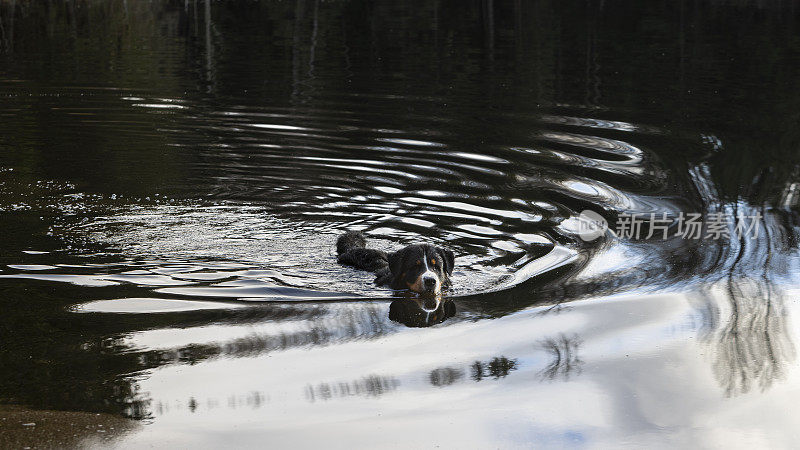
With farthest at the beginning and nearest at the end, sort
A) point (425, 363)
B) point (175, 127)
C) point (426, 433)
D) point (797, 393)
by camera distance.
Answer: point (175, 127)
point (425, 363)
point (797, 393)
point (426, 433)

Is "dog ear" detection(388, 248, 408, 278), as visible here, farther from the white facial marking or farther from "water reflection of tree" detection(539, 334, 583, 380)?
"water reflection of tree" detection(539, 334, 583, 380)

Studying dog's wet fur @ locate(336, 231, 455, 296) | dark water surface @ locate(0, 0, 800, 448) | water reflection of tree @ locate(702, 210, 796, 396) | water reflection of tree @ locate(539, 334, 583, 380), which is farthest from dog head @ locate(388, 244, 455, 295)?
water reflection of tree @ locate(702, 210, 796, 396)

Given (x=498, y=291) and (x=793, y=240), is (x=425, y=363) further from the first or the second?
(x=793, y=240)

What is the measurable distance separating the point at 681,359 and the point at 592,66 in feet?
65.7

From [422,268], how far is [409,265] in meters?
0.20

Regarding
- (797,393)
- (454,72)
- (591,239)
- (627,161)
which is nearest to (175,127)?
(627,161)

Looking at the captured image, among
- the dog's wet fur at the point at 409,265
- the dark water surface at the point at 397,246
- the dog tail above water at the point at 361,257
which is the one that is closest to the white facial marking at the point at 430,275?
the dog's wet fur at the point at 409,265

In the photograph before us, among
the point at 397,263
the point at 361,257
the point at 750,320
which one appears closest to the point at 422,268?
the point at 397,263

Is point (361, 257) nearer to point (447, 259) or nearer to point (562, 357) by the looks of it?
point (447, 259)

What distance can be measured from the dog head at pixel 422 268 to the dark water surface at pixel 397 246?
173 mm

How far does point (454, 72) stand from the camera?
25.3 m

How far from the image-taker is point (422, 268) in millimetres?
8719

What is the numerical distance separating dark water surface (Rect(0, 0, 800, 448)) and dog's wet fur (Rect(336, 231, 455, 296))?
149 millimetres

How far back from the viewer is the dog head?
8.53 m
